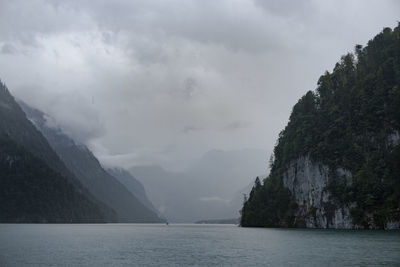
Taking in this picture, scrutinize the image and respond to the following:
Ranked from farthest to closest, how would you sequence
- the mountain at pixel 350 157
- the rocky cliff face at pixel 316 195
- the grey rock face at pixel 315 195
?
the grey rock face at pixel 315 195
the rocky cliff face at pixel 316 195
the mountain at pixel 350 157

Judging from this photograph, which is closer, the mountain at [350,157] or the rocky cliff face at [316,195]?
the mountain at [350,157]

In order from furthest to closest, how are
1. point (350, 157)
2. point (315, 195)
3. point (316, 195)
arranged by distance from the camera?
point (315, 195)
point (316, 195)
point (350, 157)

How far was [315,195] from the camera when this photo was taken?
550 feet

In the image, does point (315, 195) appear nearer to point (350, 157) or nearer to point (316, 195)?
point (316, 195)

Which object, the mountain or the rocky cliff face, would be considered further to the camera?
the rocky cliff face

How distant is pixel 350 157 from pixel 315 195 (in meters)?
20.0

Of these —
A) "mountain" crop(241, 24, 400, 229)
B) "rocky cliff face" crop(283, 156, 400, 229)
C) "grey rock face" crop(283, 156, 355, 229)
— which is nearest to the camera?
"mountain" crop(241, 24, 400, 229)

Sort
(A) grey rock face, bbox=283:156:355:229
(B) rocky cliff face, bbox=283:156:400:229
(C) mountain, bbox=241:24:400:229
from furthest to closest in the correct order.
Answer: (A) grey rock face, bbox=283:156:355:229 → (B) rocky cliff face, bbox=283:156:400:229 → (C) mountain, bbox=241:24:400:229

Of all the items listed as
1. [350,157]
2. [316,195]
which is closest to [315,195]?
[316,195]

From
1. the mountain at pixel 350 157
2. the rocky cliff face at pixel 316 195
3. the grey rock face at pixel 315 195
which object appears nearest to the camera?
the mountain at pixel 350 157

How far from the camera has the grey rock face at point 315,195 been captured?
156 meters

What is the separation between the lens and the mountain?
14588cm

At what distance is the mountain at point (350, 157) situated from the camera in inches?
5743

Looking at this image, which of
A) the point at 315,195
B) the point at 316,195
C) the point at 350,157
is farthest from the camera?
the point at 315,195
